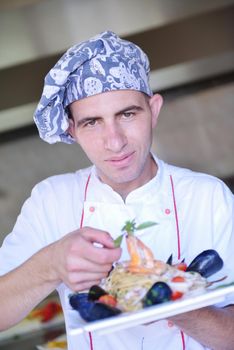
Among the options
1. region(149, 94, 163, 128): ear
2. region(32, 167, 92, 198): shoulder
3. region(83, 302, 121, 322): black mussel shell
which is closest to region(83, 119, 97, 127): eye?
region(149, 94, 163, 128): ear

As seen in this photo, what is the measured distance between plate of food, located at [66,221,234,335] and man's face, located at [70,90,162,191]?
0.83ft

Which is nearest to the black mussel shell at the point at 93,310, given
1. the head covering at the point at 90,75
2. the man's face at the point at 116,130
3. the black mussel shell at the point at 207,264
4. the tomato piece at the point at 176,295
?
the tomato piece at the point at 176,295

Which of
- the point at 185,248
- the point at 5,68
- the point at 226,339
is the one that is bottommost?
the point at 226,339

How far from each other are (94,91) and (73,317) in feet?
1.94

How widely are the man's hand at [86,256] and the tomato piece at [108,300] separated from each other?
49 millimetres

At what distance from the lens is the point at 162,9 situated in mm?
3344

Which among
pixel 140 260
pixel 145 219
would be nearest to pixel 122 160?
pixel 145 219

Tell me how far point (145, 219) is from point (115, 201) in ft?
0.37

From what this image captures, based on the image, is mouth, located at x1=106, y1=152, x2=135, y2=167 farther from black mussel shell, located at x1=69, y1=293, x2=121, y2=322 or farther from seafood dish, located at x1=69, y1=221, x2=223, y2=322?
black mussel shell, located at x1=69, y1=293, x2=121, y2=322

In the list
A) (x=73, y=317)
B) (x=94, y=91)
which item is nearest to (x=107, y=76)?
(x=94, y=91)

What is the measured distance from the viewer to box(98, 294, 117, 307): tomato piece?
48.2 inches

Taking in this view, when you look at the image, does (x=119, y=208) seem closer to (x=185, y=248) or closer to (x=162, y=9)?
(x=185, y=248)

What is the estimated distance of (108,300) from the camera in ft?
4.04

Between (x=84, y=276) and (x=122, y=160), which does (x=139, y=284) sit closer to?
(x=84, y=276)
